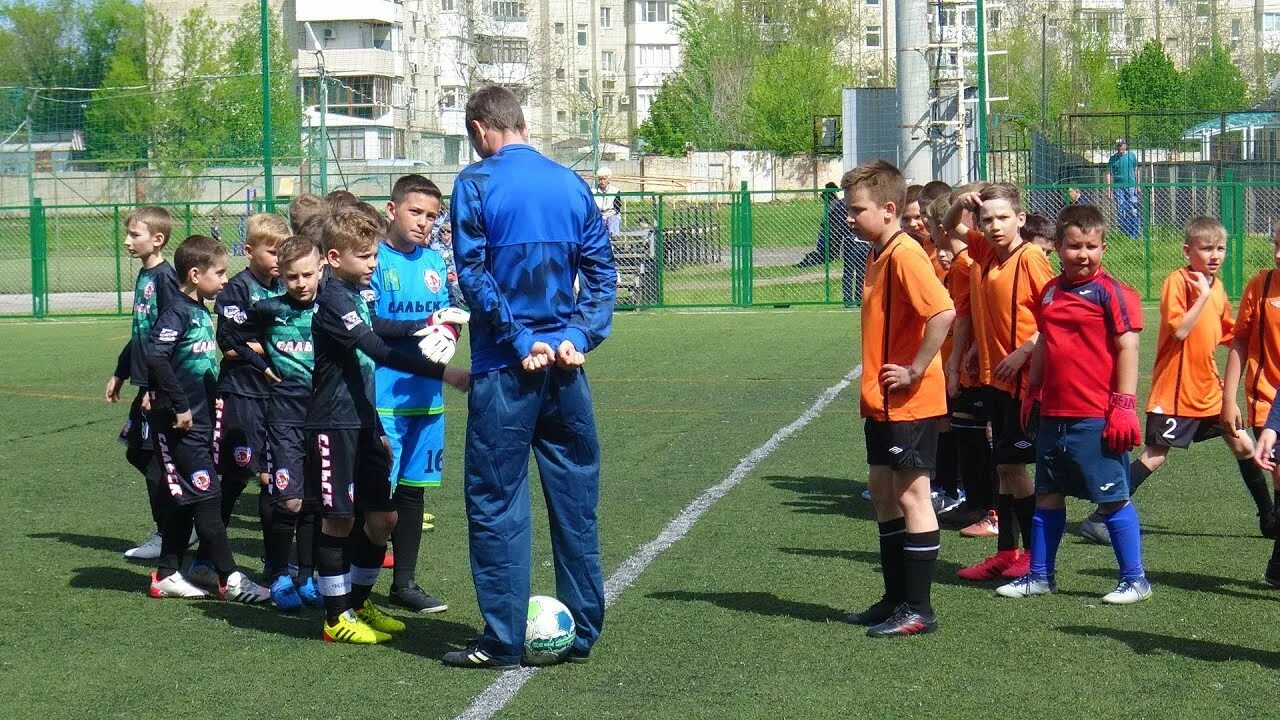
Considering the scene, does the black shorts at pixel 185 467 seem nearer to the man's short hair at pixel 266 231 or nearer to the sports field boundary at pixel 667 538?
the man's short hair at pixel 266 231

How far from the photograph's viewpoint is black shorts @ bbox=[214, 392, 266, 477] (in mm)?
7086

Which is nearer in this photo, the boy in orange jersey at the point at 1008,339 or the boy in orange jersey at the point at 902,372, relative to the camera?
the boy in orange jersey at the point at 902,372

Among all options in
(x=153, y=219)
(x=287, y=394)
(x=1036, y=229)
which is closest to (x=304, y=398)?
(x=287, y=394)

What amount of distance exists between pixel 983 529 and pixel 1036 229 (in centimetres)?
164

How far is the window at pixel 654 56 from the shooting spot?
315ft

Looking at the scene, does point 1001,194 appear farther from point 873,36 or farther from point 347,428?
point 873,36

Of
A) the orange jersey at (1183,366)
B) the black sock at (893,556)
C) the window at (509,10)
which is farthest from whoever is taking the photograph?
the window at (509,10)

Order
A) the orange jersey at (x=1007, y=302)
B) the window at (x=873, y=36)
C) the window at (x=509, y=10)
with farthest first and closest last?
1. the window at (x=873, y=36)
2. the window at (x=509, y=10)
3. the orange jersey at (x=1007, y=302)

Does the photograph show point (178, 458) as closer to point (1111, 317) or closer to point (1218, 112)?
point (1111, 317)

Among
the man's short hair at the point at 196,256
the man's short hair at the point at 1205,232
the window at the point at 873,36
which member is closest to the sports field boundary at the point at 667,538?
the man's short hair at the point at 196,256

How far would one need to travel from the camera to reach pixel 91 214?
32.5 meters

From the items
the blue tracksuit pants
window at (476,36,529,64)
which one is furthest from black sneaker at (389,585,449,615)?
window at (476,36,529,64)

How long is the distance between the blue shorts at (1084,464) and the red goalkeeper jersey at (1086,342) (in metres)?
0.05

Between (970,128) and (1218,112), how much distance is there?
600 cm
